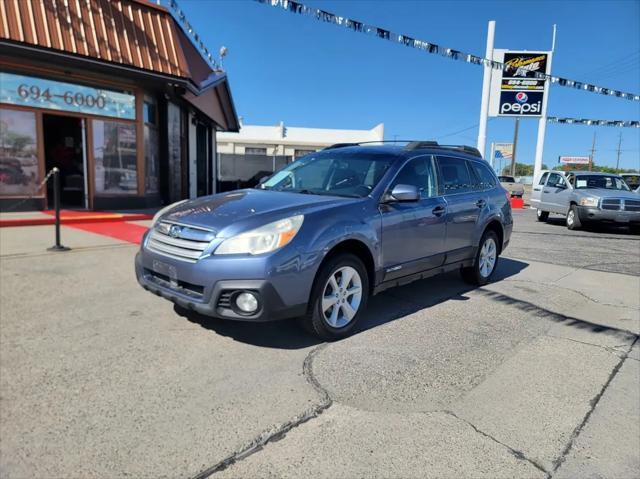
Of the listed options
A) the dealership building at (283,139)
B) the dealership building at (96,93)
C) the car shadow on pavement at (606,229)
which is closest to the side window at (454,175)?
the dealership building at (96,93)

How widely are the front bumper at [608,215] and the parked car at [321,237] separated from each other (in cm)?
843

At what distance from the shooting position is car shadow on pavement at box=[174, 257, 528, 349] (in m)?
3.86

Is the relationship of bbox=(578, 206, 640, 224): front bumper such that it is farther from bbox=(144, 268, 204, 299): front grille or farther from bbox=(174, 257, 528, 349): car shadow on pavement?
bbox=(144, 268, 204, 299): front grille

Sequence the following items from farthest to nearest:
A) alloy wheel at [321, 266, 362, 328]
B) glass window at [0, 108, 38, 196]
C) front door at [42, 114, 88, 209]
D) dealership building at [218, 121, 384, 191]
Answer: dealership building at [218, 121, 384, 191], front door at [42, 114, 88, 209], glass window at [0, 108, 38, 196], alloy wheel at [321, 266, 362, 328]

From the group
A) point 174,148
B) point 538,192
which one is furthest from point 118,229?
point 538,192

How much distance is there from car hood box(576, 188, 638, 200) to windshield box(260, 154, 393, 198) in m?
10.2

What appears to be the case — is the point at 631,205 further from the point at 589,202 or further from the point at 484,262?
the point at 484,262

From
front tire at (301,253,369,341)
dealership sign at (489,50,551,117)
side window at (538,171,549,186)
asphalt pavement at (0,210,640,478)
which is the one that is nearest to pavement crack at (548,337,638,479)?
asphalt pavement at (0,210,640,478)

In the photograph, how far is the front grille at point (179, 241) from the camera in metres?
3.51

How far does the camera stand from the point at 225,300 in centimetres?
338

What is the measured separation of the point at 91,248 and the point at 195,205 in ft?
13.1

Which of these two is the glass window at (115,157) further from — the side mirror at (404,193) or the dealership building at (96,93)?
the side mirror at (404,193)

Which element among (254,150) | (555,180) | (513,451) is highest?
(254,150)

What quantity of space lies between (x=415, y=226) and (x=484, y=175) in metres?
2.09
